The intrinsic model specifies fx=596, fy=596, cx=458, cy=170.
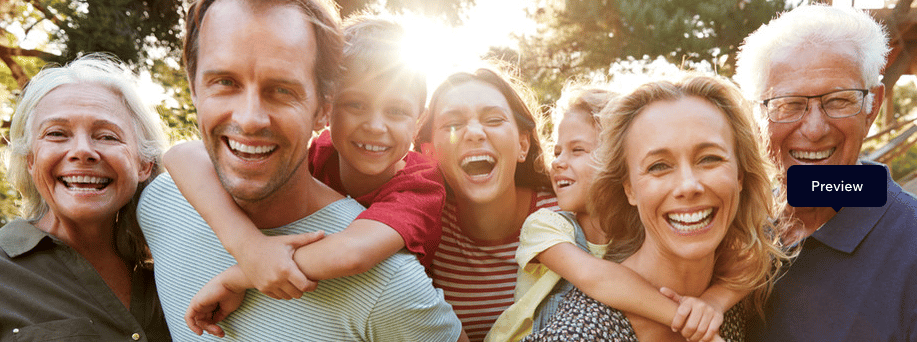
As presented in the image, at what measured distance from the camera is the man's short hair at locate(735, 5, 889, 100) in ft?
8.34

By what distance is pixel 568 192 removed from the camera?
2869 millimetres

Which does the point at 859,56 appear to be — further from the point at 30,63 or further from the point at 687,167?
the point at 30,63

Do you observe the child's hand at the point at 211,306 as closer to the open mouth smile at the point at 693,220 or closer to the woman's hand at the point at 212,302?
the woman's hand at the point at 212,302

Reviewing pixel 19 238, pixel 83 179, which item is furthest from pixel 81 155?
pixel 19 238

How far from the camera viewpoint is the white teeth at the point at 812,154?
2596 mm

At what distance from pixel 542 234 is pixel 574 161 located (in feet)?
1.46

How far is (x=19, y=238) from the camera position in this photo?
104 inches

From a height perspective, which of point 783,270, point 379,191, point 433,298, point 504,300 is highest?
point 379,191

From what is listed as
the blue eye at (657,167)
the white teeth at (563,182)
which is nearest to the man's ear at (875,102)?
the blue eye at (657,167)

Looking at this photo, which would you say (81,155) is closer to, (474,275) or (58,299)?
(58,299)

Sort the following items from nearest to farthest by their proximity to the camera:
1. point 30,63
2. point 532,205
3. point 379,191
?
point 379,191 < point 532,205 < point 30,63

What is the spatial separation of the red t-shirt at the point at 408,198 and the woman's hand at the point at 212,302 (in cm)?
50

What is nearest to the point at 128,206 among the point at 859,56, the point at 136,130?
the point at 136,130

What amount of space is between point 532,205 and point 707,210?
113 cm
